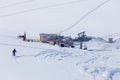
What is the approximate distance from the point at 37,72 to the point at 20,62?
5.69 ft

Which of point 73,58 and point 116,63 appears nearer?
point 116,63

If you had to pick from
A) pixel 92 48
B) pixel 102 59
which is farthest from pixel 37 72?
pixel 92 48

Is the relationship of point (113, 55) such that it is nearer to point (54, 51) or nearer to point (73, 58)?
point (73, 58)

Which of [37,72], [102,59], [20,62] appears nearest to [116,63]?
[102,59]

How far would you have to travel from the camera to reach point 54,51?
15484 millimetres

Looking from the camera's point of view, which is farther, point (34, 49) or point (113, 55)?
point (34, 49)

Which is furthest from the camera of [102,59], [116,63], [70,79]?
[102,59]

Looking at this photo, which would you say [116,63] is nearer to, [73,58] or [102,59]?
[102,59]

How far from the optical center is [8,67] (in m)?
12.6

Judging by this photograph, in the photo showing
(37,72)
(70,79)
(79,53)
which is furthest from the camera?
(79,53)

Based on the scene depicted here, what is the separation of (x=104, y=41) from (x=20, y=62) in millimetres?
6020

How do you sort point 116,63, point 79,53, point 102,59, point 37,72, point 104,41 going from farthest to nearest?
point 104,41 → point 79,53 → point 102,59 → point 116,63 → point 37,72

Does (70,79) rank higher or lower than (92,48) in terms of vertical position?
lower

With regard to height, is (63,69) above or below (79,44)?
below
